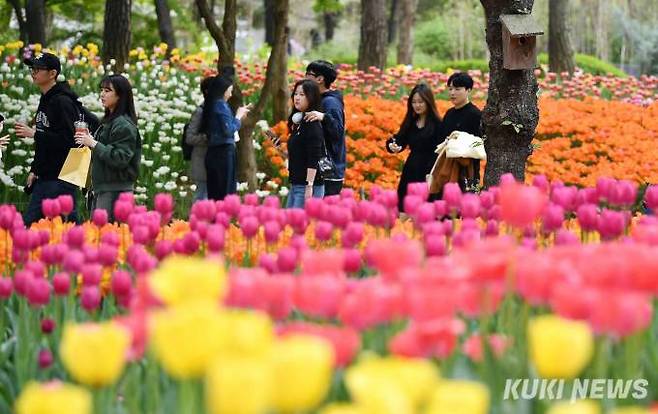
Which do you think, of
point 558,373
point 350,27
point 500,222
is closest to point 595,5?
point 350,27

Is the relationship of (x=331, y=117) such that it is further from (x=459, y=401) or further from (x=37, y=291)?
(x=459, y=401)

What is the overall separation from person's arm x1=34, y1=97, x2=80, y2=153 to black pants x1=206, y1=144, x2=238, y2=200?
114 centimetres

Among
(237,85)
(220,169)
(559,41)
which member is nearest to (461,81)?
(220,169)

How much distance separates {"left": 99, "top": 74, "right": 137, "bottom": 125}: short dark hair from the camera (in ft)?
22.8

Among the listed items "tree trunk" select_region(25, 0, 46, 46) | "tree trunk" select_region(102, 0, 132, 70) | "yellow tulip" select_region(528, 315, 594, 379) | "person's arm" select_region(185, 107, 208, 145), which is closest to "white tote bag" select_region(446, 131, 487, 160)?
"person's arm" select_region(185, 107, 208, 145)

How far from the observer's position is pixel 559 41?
60.0 ft

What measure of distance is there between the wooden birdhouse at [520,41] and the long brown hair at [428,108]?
0.79 m

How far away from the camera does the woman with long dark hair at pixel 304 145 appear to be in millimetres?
7801

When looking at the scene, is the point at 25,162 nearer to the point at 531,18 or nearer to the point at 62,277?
the point at 531,18

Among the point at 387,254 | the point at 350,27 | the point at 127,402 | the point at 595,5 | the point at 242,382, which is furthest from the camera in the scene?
the point at 350,27

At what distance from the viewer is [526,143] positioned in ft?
24.4

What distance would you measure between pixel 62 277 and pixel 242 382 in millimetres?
2013

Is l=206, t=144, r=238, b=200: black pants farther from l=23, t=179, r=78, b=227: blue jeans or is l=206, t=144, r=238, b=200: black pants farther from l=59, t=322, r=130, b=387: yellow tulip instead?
l=59, t=322, r=130, b=387: yellow tulip

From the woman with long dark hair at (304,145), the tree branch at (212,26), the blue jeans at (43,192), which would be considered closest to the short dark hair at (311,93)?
the woman with long dark hair at (304,145)
